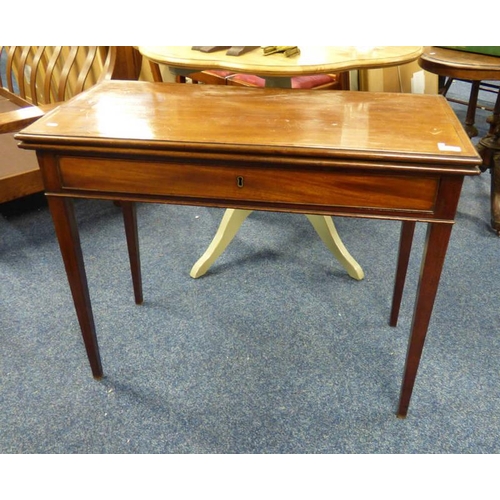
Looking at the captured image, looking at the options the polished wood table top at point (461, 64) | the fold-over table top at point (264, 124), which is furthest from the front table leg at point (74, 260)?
the polished wood table top at point (461, 64)

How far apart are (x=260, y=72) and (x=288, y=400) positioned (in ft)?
2.91

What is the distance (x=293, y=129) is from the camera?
0.96 meters

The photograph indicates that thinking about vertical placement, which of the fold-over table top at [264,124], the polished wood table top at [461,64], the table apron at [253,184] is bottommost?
the table apron at [253,184]

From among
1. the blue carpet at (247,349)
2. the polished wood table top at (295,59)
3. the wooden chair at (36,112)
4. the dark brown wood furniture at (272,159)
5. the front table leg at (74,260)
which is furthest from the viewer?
the wooden chair at (36,112)

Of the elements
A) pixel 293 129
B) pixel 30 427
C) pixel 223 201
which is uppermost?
pixel 293 129

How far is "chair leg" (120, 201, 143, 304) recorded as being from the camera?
1421 mm

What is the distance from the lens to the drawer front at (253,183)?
882 millimetres

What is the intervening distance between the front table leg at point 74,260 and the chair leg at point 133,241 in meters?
0.31

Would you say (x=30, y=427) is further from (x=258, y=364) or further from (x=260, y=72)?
(x=260, y=72)

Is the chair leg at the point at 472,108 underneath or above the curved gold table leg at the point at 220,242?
above

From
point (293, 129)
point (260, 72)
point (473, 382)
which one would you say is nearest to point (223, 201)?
point (293, 129)

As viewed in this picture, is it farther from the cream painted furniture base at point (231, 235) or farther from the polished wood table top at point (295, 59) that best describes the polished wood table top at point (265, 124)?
the cream painted furniture base at point (231, 235)

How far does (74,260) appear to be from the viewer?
111cm

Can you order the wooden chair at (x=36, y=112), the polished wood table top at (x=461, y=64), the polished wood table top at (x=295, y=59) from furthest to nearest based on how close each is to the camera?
1. the polished wood table top at (x=461, y=64)
2. the wooden chair at (x=36, y=112)
3. the polished wood table top at (x=295, y=59)
